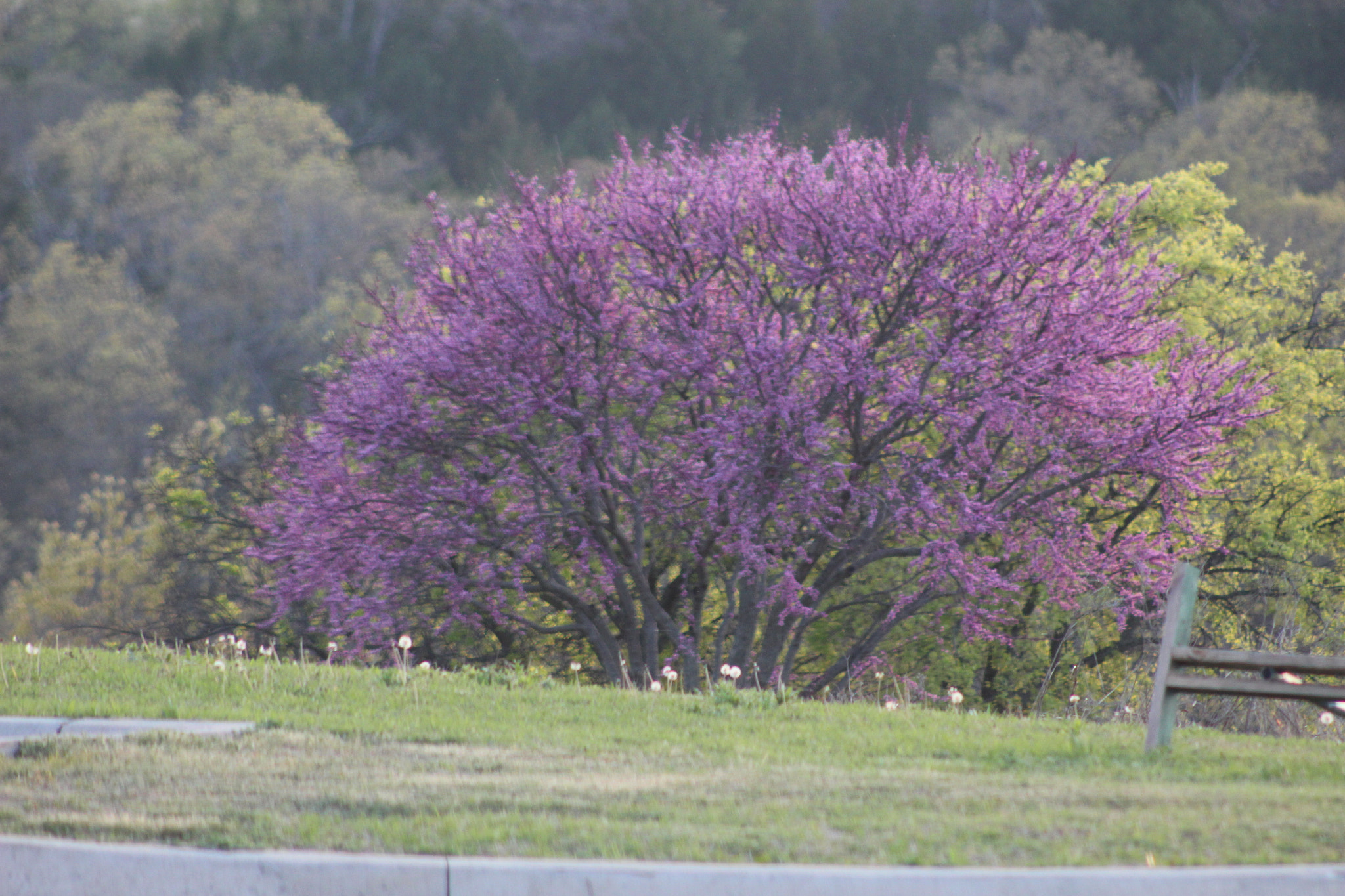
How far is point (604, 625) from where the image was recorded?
16.3 metres

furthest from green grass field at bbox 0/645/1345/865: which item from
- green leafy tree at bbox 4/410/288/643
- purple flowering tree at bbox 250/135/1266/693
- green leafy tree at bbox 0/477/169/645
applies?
green leafy tree at bbox 0/477/169/645

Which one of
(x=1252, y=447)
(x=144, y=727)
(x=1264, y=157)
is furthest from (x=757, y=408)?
(x=1264, y=157)

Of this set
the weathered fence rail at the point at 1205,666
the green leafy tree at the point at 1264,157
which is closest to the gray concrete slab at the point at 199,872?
the weathered fence rail at the point at 1205,666

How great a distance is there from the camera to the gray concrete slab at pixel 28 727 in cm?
748

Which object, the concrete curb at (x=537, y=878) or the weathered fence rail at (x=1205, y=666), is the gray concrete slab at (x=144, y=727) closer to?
the concrete curb at (x=537, y=878)

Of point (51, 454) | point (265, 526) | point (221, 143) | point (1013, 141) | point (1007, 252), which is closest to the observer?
point (1007, 252)

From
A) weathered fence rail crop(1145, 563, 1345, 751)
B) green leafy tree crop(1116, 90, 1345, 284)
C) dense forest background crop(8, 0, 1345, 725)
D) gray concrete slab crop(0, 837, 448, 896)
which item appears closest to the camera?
gray concrete slab crop(0, 837, 448, 896)

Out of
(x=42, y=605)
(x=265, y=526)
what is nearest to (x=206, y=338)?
(x=42, y=605)

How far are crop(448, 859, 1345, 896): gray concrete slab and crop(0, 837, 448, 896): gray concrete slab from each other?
20 cm

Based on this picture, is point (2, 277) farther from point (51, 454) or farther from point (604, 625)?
point (604, 625)

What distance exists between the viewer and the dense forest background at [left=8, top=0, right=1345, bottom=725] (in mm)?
57844

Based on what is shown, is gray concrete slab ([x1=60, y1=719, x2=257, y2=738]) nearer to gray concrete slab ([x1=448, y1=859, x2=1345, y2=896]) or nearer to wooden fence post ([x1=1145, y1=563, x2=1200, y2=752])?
gray concrete slab ([x1=448, y1=859, x2=1345, y2=896])

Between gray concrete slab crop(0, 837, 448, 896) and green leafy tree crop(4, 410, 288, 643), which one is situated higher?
green leafy tree crop(4, 410, 288, 643)

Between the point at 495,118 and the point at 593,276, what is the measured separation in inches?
2465
